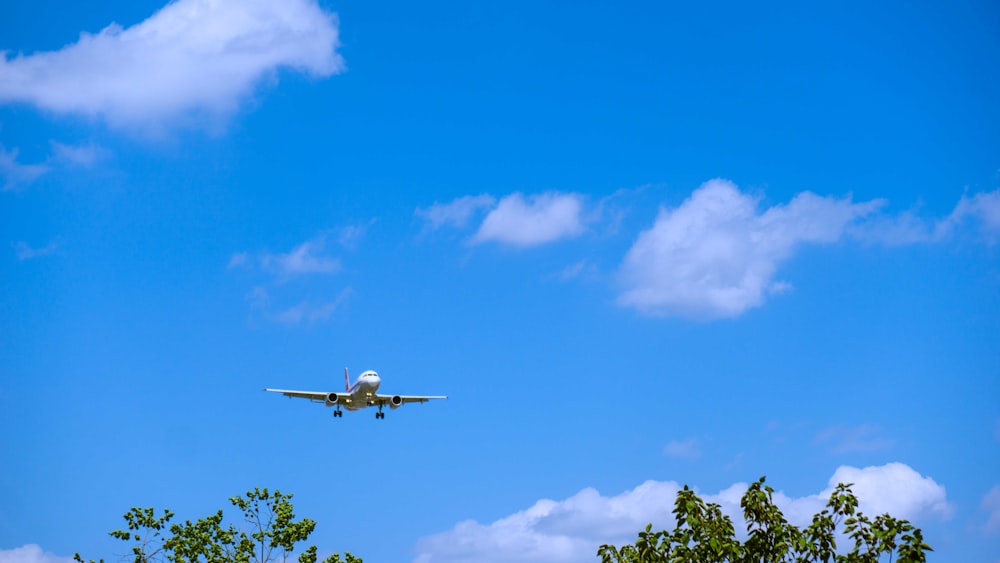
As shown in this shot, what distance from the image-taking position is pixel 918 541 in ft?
89.7

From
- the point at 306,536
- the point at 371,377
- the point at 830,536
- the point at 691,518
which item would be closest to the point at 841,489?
the point at 830,536

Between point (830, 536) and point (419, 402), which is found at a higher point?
point (419, 402)

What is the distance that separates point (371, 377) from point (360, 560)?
3872cm

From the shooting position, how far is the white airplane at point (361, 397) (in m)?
101

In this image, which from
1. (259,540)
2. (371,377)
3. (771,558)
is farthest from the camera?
(371,377)

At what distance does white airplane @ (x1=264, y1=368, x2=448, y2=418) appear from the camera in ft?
330

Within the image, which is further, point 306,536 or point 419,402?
point 419,402

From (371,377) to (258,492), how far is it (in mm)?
31101

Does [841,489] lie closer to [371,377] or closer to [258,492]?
[258,492]

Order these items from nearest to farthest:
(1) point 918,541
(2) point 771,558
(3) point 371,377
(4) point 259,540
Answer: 1. (1) point 918,541
2. (2) point 771,558
3. (4) point 259,540
4. (3) point 371,377

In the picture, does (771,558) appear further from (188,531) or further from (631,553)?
(188,531)

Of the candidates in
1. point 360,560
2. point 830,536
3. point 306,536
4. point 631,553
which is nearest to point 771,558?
point 830,536

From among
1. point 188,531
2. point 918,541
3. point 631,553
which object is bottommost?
point 918,541

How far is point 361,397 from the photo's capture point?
10369cm
